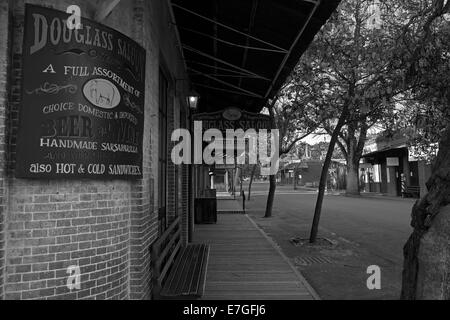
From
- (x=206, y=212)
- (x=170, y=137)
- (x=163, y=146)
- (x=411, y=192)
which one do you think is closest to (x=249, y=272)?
(x=163, y=146)

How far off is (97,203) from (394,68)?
24.5 feet

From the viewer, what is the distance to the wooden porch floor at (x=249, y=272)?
247 inches

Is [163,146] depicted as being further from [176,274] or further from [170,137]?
[176,274]

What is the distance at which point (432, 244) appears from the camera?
9.01ft

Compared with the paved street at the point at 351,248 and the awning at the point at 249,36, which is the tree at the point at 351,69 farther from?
the awning at the point at 249,36

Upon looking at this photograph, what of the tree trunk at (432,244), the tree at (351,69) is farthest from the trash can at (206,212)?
the tree trunk at (432,244)

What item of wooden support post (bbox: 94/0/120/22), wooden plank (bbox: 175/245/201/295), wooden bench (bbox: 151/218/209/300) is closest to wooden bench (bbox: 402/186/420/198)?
wooden plank (bbox: 175/245/201/295)

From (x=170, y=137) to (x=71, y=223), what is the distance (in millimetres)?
4873

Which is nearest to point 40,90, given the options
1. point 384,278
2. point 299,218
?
point 384,278

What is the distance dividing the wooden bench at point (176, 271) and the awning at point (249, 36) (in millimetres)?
3539

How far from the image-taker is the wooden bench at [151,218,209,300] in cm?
509

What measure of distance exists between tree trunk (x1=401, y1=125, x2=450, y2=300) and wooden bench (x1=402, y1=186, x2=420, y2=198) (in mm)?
31125
